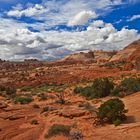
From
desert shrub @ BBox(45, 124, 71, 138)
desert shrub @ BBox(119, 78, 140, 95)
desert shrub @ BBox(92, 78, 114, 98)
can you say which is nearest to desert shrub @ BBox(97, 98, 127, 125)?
desert shrub @ BBox(45, 124, 71, 138)

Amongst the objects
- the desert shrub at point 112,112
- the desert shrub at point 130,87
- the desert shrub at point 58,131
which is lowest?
the desert shrub at point 58,131

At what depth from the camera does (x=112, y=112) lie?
21219 millimetres

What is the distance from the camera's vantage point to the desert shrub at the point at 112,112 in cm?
2095

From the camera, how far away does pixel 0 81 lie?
266 ft

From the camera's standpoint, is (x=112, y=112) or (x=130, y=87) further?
(x=130, y=87)

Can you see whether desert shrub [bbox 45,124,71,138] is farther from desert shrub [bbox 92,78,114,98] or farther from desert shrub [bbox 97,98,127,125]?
desert shrub [bbox 92,78,114,98]

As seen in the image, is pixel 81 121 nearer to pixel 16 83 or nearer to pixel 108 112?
pixel 108 112

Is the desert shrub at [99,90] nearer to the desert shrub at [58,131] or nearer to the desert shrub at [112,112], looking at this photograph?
the desert shrub at [112,112]

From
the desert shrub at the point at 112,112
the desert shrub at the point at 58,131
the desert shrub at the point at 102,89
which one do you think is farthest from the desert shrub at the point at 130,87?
the desert shrub at the point at 58,131

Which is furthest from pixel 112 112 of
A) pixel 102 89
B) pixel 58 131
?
pixel 102 89

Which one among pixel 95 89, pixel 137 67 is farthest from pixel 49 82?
pixel 95 89

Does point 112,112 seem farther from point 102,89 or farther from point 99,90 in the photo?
point 102,89

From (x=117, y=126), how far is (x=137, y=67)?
5266 cm

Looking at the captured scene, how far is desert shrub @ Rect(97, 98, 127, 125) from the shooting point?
2095 centimetres
